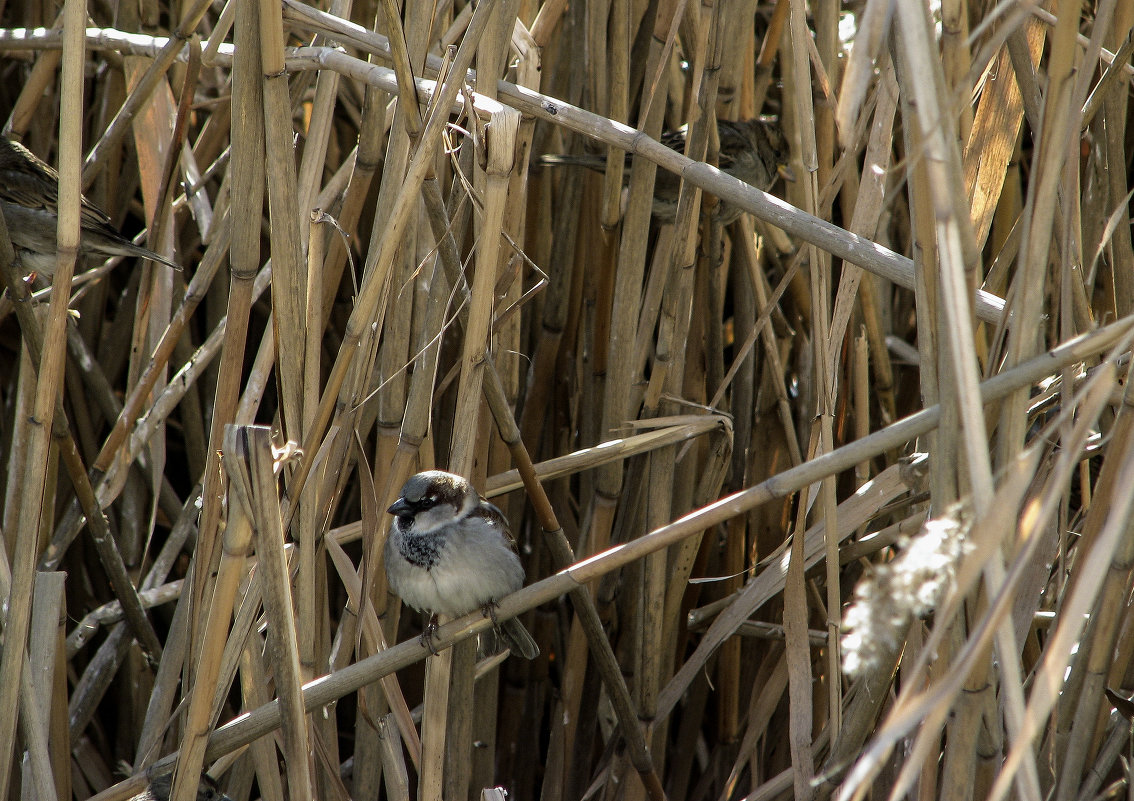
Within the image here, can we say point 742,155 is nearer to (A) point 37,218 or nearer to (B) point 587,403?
(B) point 587,403

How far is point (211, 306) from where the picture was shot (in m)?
2.74

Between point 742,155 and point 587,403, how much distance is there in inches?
40.1

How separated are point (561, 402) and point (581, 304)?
255 mm

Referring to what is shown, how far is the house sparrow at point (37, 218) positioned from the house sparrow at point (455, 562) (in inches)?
31.8

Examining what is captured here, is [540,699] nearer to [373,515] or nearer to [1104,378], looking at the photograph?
[373,515]

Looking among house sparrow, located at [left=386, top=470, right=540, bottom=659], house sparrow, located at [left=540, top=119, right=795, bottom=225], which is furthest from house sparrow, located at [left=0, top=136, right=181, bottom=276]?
house sparrow, located at [left=540, top=119, right=795, bottom=225]

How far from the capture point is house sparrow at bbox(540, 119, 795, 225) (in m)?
2.75

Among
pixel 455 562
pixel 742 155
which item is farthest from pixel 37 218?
pixel 742 155

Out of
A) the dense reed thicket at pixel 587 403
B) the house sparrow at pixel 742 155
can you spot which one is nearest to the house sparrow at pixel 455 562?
the dense reed thicket at pixel 587 403

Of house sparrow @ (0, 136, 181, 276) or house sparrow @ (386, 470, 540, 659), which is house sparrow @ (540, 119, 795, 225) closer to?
house sparrow @ (386, 470, 540, 659)

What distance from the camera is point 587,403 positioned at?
238cm

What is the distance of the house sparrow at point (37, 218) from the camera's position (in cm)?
227

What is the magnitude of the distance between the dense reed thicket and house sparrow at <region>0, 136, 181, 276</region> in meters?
0.07

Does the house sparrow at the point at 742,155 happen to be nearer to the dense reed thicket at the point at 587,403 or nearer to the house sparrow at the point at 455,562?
the dense reed thicket at the point at 587,403
